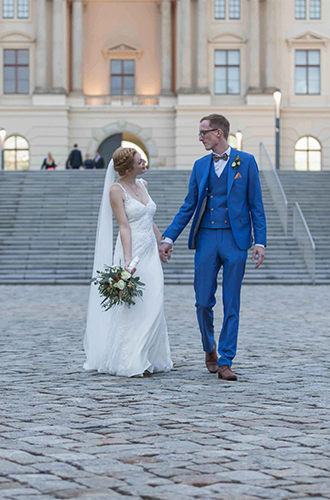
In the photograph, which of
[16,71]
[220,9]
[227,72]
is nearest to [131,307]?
[227,72]

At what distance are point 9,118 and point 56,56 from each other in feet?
12.3

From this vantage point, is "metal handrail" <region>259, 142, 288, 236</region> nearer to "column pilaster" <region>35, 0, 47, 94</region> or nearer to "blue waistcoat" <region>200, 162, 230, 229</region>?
"blue waistcoat" <region>200, 162, 230, 229</region>

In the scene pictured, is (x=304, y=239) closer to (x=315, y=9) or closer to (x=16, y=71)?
(x=315, y=9)

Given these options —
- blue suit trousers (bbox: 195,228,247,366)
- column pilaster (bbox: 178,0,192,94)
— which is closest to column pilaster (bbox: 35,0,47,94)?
column pilaster (bbox: 178,0,192,94)

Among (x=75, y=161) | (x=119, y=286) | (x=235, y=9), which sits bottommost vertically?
(x=119, y=286)

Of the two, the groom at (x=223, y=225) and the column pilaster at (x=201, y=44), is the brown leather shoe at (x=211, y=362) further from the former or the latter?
the column pilaster at (x=201, y=44)

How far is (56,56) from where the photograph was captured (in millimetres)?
44000

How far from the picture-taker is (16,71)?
44.9 metres

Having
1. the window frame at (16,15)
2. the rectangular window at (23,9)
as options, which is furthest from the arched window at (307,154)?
the rectangular window at (23,9)

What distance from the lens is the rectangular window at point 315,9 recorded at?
147 ft

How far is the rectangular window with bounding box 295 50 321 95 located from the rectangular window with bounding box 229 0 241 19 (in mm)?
3447

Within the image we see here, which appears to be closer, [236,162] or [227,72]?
[236,162]

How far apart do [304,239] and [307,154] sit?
22.8 meters

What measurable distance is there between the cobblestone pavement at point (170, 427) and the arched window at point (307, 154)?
35754 millimetres
